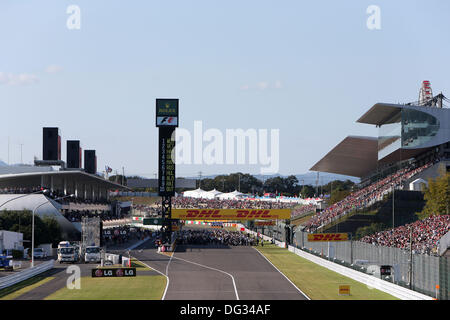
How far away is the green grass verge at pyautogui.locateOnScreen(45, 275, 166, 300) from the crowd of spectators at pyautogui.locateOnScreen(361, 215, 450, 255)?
1754cm

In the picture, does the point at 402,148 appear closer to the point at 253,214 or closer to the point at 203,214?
the point at 253,214

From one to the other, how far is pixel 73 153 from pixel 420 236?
73372mm

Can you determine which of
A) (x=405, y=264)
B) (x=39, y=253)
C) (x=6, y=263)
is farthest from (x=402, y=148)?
(x=6, y=263)

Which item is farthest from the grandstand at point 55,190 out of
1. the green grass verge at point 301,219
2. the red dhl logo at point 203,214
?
the green grass verge at point 301,219

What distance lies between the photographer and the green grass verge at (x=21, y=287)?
113 feet

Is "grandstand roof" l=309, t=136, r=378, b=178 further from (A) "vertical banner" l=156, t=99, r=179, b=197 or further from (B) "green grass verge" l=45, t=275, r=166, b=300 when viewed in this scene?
(B) "green grass verge" l=45, t=275, r=166, b=300

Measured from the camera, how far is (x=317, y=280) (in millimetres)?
44406

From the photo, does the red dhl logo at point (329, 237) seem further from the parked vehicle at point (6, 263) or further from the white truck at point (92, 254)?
the parked vehicle at point (6, 263)

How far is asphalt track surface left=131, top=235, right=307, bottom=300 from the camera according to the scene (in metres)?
34.8

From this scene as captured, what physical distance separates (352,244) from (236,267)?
9.27 m

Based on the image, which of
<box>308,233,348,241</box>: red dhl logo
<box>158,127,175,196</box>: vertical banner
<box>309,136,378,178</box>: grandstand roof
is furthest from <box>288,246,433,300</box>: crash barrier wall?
<box>309,136,378,178</box>: grandstand roof

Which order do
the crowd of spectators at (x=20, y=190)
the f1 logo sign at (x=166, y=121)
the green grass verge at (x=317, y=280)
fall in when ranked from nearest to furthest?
the green grass verge at (x=317, y=280), the f1 logo sign at (x=166, y=121), the crowd of spectators at (x=20, y=190)

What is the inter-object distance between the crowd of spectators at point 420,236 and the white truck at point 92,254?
23.0 meters
